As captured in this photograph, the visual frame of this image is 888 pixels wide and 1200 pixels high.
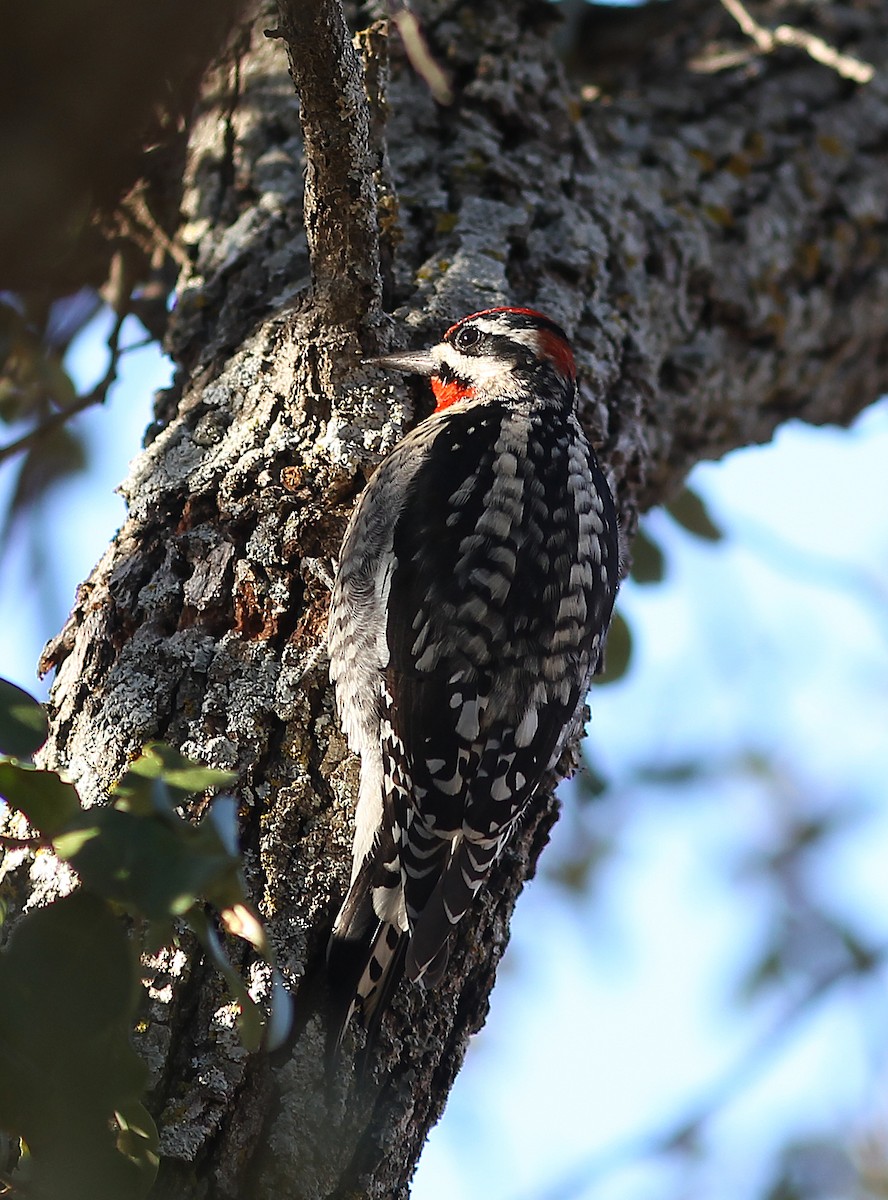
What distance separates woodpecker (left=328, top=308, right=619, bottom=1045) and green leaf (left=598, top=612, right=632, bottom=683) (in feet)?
2.57

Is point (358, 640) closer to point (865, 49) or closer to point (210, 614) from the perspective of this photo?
point (210, 614)

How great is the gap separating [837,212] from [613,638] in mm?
1695

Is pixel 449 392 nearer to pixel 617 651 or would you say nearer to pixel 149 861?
pixel 617 651

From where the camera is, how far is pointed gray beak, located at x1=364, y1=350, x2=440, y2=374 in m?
2.70

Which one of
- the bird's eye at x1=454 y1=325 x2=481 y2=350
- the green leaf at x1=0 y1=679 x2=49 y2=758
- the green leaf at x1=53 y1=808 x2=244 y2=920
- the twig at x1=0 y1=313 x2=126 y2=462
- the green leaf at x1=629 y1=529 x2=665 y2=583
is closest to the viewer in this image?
the green leaf at x1=53 y1=808 x2=244 y2=920

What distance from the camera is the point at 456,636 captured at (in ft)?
8.00

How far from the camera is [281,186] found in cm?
324

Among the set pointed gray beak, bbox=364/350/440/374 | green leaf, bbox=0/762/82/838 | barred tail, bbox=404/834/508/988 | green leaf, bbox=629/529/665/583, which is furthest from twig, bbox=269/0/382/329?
green leaf, bbox=629/529/665/583

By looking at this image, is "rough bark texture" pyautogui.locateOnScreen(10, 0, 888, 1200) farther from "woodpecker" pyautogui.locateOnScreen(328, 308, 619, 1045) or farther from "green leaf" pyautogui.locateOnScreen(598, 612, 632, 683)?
"green leaf" pyautogui.locateOnScreen(598, 612, 632, 683)

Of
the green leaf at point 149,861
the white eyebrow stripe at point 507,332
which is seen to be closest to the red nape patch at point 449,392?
the white eyebrow stripe at point 507,332

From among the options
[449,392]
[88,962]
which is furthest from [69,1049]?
[449,392]

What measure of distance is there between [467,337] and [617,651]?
1.16m

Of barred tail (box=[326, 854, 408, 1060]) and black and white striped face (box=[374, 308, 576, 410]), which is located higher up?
black and white striped face (box=[374, 308, 576, 410])

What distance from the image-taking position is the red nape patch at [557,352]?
9.37 ft
